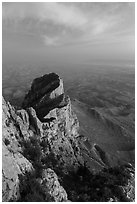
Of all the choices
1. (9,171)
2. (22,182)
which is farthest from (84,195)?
(9,171)

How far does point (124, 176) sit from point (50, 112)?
10.3 m

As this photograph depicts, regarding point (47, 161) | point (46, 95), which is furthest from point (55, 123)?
point (47, 161)

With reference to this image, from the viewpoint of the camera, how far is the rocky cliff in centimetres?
1221

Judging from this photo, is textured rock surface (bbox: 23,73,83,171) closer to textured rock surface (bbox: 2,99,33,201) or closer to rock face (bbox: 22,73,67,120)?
rock face (bbox: 22,73,67,120)

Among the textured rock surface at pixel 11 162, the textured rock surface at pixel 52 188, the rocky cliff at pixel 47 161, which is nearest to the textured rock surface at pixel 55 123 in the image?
the rocky cliff at pixel 47 161

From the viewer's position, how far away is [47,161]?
18.8 meters

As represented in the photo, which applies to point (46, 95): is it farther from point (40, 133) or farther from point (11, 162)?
point (11, 162)

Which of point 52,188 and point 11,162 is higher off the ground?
point 11,162

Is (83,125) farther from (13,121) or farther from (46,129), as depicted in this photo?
(13,121)

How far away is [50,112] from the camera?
23859 millimetres

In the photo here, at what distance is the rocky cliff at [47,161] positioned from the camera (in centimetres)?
1221

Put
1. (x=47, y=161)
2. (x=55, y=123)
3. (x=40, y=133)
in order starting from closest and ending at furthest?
(x=47, y=161) → (x=40, y=133) → (x=55, y=123)

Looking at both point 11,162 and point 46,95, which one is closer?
point 11,162

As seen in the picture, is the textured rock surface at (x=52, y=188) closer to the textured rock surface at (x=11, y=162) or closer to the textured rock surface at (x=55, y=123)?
the textured rock surface at (x=11, y=162)
